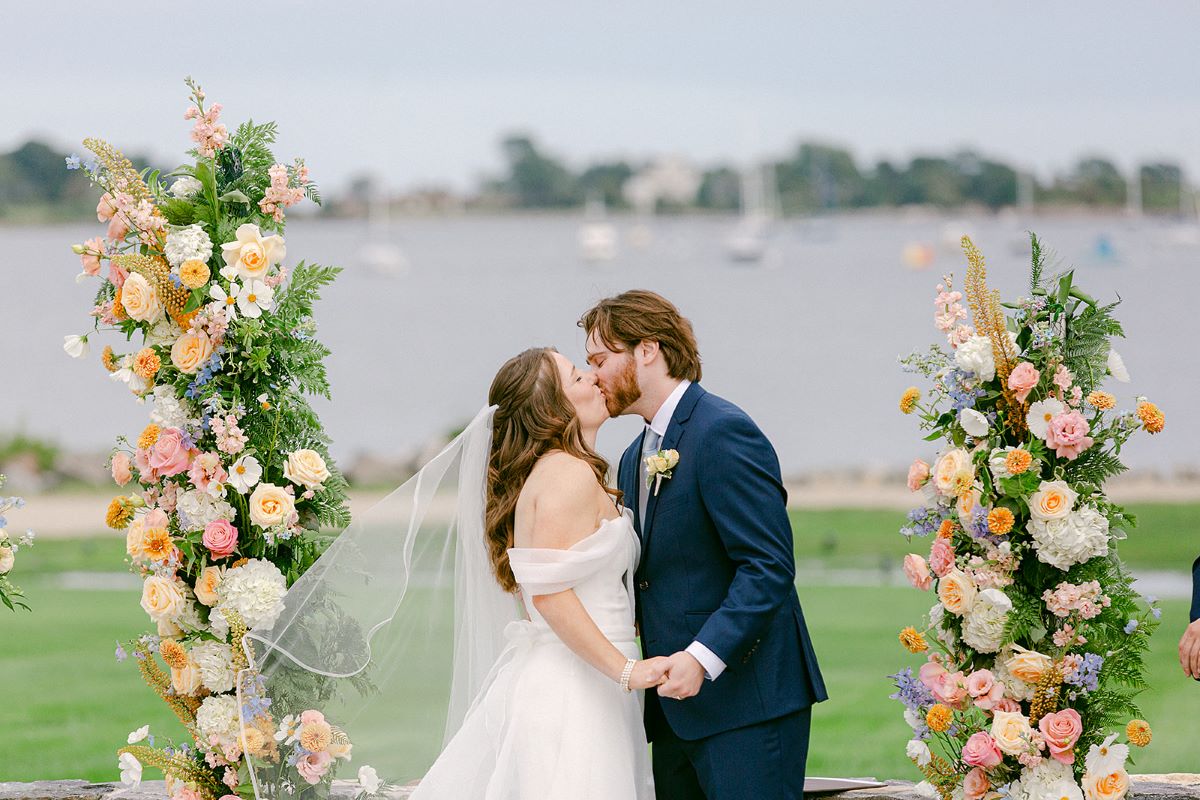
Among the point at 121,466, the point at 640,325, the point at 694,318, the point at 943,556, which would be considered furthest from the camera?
the point at 694,318

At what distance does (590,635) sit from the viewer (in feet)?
13.8

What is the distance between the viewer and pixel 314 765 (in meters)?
4.31

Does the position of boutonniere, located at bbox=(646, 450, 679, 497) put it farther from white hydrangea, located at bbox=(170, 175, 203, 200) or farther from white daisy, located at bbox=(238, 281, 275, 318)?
white hydrangea, located at bbox=(170, 175, 203, 200)

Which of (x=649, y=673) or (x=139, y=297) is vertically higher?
A: (x=139, y=297)

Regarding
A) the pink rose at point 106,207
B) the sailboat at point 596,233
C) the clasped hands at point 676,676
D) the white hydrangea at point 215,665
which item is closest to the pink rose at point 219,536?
the white hydrangea at point 215,665

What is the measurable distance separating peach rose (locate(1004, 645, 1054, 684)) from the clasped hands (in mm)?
939

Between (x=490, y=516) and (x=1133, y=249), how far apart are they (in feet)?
209

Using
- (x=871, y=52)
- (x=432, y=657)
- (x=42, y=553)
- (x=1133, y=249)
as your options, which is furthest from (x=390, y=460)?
(x=1133, y=249)

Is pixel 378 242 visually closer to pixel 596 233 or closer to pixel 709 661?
pixel 596 233

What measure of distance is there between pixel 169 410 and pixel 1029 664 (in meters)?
2.78

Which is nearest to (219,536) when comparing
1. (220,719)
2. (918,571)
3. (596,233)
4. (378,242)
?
(220,719)

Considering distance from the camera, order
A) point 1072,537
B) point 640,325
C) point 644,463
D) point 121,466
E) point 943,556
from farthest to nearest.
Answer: point 644,463
point 121,466
point 640,325
point 943,556
point 1072,537

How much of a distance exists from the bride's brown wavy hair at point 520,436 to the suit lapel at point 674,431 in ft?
0.46

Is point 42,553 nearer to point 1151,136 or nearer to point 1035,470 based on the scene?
point 1035,470
